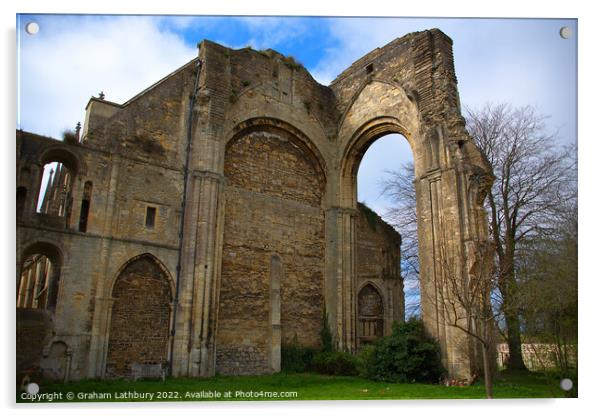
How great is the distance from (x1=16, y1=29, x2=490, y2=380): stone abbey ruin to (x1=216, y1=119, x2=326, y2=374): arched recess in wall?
45mm

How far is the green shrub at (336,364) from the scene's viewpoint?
1416cm

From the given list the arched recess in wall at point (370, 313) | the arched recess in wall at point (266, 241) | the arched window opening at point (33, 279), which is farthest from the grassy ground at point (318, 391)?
the arched window opening at point (33, 279)

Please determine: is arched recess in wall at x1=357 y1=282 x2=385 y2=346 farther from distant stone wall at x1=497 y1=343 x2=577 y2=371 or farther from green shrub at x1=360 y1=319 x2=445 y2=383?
distant stone wall at x1=497 y1=343 x2=577 y2=371

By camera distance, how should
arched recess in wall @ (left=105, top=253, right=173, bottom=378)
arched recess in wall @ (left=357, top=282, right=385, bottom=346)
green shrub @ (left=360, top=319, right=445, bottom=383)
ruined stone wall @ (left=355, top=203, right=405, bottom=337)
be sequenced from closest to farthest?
arched recess in wall @ (left=105, top=253, right=173, bottom=378) < green shrub @ (left=360, top=319, right=445, bottom=383) < arched recess in wall @ (left=357, top=282, right=385, bottom=346) < ruined stone wall @ (left=355, top=203, right=405, bottom=337)

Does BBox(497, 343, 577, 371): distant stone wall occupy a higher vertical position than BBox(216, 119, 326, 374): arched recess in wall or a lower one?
lower

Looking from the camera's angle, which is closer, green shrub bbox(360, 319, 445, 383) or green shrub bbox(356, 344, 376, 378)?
green shrub bbox(360, 319, 445, 383)

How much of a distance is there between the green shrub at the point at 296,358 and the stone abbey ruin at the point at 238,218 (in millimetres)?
225

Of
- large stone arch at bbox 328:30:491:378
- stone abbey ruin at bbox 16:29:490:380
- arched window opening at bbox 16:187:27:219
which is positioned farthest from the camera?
large stone arch at bbox 328:30:491:378

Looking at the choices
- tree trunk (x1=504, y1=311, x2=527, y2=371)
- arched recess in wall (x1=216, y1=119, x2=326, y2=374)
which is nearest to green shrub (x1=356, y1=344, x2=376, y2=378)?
arched recess in wall (x1=216, y1=119, x2=326, y2=374)

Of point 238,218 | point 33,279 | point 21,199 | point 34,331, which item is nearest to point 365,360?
point 238,218

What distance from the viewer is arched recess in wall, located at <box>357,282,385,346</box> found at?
17203mm

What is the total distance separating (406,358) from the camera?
12.5m

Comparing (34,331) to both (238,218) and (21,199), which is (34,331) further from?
(238,218)

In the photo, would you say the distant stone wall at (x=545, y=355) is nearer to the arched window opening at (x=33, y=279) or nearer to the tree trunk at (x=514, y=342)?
the tree trunk at (x=514, y=342)
